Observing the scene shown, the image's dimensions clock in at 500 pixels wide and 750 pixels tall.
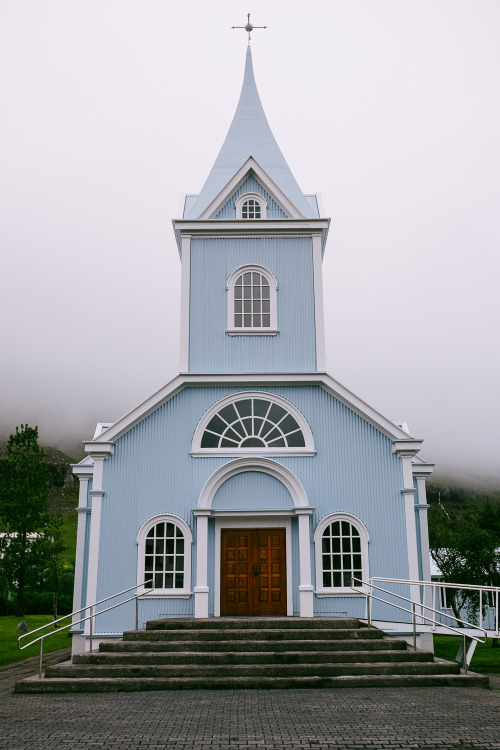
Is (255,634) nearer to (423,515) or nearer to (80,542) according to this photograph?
(80,542)

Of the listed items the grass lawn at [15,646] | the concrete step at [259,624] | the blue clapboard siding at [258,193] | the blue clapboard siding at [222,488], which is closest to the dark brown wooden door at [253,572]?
the blue clapboard siding at [222,488]

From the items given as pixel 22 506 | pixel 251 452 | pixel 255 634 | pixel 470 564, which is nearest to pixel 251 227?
pixel 251 452

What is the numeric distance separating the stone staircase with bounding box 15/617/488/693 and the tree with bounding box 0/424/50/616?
90.7 feet

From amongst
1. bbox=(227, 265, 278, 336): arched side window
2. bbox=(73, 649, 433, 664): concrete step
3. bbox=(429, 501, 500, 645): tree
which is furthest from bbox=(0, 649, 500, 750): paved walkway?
bbox=(429, 501, 500, 645): tree

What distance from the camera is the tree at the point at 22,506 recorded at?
38844 millimetres

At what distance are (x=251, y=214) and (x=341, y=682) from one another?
42.7 feet

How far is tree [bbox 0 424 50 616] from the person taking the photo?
38.8 meters

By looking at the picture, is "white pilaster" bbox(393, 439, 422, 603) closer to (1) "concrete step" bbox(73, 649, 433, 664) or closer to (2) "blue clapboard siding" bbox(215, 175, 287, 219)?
(1) "concrete step" bbox(73, 649, 433, 664)

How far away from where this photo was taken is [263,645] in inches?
517

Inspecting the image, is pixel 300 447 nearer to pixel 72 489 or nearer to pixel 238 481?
pixel 238 481

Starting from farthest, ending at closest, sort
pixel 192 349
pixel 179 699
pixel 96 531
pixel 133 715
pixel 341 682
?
1. pixel 192 349
2. pixel 96 531
3. pixel 341 682
4. pixel 179 699
5. pixel 133 715

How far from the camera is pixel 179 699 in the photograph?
10.9 m

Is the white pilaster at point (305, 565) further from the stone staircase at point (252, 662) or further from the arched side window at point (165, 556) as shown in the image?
the arched side window at point (165, 556)

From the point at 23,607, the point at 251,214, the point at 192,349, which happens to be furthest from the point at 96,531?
the point at 23,607
